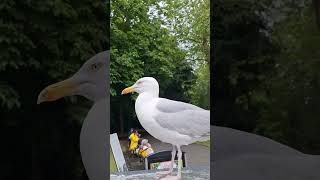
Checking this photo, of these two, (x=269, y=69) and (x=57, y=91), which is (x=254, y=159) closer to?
(x=269, y=69)

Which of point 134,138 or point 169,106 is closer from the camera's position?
point 169,106

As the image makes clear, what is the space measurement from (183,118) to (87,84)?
97 cm

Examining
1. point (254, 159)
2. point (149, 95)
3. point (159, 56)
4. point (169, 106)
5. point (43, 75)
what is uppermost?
point (159, 56)

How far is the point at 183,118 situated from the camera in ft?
12.7

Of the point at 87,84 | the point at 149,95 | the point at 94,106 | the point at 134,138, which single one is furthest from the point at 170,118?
the point at 87,84

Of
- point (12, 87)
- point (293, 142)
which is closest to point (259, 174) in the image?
point (293, 142)

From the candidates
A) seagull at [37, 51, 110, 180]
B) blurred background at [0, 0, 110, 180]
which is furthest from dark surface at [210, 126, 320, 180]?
blurred background at [0, 0, 110, 180]

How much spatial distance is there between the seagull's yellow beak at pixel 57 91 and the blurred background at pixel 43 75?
43 mm

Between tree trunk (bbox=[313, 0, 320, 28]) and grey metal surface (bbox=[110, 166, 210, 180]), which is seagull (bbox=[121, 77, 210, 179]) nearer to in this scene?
grey metal surface (bbox=[110, 166, 210, 180])

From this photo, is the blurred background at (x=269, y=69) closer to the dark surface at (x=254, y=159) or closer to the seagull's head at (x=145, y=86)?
the dark surface at (x=254, y=159)

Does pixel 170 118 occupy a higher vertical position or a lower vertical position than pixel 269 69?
lower

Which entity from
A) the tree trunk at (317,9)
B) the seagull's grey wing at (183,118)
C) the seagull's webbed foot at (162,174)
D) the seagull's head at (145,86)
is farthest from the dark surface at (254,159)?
the tree trunk at (317,9)

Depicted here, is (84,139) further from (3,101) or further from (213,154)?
(213,154)

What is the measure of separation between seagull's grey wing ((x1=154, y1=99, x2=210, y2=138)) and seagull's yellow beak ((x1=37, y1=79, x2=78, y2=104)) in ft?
2.80
